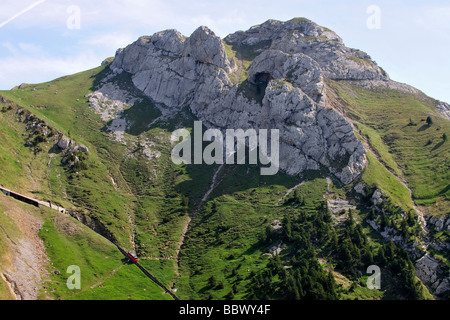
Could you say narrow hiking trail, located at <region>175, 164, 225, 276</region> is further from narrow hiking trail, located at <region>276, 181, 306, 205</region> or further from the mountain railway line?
narrow hiking trail, located at <region>276, 181, 306, 205</region>

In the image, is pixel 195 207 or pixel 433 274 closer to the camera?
pixel 433 274

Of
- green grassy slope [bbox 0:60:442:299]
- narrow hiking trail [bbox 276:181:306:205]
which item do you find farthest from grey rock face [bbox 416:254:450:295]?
narrow hiking trail [bbox 276:181:306:205]

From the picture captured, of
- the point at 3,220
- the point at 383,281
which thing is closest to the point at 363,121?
the point at 383,281

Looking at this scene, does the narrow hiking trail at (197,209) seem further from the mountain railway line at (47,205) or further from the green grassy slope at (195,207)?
the mountain railway line at (47,205)

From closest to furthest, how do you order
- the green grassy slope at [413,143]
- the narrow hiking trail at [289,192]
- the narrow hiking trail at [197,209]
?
1. the narrow hiking trail at [197,209]
2. the green grassy slope at [413,143]
3. the narrow hiking trail at [289,192]

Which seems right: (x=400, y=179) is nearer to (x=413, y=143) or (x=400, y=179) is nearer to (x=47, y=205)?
(x=413, y=143)

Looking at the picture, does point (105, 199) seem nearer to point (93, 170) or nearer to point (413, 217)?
point (93, 170)

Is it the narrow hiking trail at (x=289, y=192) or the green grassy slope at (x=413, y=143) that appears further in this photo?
the narrow hiking trail at (x=289, y=192)

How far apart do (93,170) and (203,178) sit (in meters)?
46.5

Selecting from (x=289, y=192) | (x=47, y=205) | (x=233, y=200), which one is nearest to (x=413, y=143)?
(x=289, y=192)

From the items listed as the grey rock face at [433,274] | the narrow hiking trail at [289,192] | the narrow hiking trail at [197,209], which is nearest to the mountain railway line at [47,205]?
the narrow hiking trail at [197,209]

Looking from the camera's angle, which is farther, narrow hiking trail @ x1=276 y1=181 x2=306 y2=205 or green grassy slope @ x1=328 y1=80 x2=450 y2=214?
narrow hiking trail @ x1=276 y1=181 x2=306 y2=205

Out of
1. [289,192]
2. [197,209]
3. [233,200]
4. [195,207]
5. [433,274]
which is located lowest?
[433,274]

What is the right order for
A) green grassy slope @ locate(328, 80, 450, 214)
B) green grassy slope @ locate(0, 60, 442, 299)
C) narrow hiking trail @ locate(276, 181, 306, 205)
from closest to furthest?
green grassy slope @ locate(0, 60, 442, 299), green grassy slope @ locate(328, 80, 450, 214), narrow hiking trail @ locate(276, 181, 306, 205)
